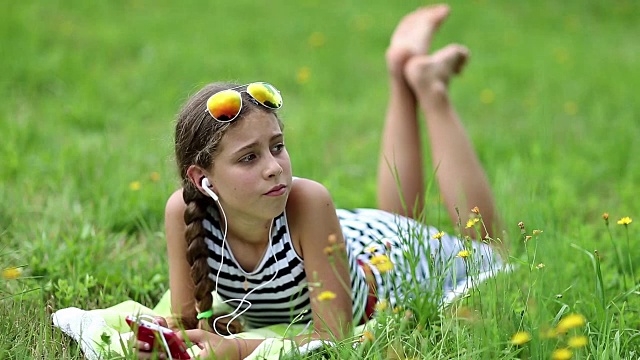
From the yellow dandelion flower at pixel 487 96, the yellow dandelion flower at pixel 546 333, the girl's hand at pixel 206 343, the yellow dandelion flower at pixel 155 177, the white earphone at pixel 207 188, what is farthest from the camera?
the yellow dandelion flower at pixel 487 96

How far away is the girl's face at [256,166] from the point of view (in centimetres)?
226

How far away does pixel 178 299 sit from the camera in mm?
2518

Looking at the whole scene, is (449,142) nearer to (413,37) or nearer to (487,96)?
(413,37)

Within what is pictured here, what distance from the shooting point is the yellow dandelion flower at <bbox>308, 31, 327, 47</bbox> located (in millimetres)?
6527

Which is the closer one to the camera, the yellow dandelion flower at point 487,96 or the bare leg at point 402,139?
the bare leg at point 402,139

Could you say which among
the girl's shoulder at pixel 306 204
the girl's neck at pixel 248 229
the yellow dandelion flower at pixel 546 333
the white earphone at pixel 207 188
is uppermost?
the white earphone at pixel 207 188

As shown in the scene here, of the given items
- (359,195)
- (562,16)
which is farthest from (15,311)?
(562,16)

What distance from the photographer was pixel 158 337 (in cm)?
203

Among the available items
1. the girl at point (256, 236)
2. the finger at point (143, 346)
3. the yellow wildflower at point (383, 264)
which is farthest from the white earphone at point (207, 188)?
the yellow wildflower at point (383, 264)

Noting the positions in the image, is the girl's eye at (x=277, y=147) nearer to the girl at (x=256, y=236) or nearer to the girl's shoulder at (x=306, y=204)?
the girl at (x=256, y=236)

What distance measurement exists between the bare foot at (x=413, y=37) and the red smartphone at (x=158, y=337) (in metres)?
1.89

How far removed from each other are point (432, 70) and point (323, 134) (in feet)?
4.58

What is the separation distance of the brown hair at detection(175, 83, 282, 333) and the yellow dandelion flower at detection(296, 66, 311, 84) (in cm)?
333

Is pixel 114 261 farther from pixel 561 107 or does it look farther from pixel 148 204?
pixel 561 107
